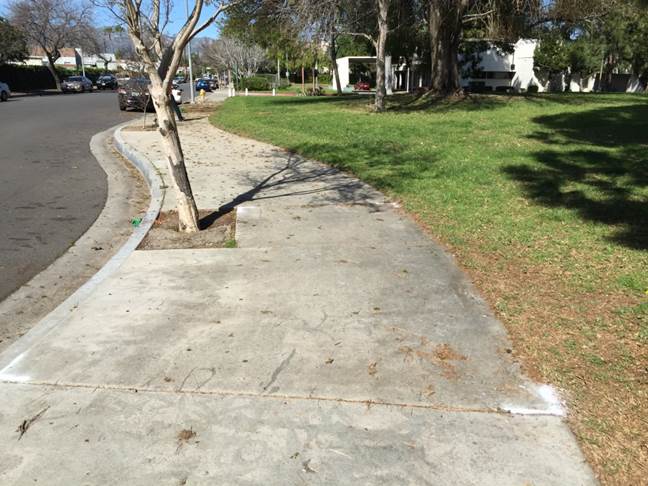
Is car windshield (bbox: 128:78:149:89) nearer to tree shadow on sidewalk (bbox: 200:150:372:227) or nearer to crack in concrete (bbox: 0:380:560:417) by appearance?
tree shadow on sidewalk (bbox: 200:150:372:227)

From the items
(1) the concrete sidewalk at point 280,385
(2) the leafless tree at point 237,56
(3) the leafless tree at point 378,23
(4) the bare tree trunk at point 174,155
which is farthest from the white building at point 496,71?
(1) the concrete sidewalk at point 280,385

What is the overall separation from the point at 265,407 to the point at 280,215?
4127 millimetres

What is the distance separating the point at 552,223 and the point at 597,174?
2969mm

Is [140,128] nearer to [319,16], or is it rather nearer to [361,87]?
[319,16]

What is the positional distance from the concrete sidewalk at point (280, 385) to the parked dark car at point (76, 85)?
50.0m

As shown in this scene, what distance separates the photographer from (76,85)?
49.5 metres

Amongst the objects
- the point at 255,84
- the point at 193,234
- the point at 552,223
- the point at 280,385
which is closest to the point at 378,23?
the point at 552,223

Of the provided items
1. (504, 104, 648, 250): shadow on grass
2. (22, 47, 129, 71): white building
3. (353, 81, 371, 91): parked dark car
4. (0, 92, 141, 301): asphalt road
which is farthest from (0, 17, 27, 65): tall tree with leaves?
(504, 104, 648, 250): shadow on grass

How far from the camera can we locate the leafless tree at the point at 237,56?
6168 centimetres

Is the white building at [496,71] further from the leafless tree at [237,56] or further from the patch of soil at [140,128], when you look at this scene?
the patch of soil at [140,128]

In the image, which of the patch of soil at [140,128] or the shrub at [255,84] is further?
the shrub at [255,84]

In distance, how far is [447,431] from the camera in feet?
9.48

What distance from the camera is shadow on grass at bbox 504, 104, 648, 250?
6.54 metres

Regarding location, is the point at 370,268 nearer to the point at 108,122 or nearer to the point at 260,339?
the point at 260,339
